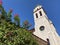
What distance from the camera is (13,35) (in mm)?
12445

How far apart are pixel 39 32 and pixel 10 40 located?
2255 cm

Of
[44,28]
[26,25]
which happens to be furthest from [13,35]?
[44,28]

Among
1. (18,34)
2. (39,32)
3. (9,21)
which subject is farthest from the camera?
(39,32)

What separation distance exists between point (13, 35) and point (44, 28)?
22193mm

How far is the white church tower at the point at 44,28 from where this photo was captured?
1269 inches

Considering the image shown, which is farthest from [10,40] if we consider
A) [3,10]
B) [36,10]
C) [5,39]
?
[36,10]

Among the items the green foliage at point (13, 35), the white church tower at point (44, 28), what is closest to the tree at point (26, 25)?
the green foliage at point (13, 35)

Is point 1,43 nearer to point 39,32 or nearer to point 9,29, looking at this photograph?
point 9,29

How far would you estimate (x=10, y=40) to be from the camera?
Result: 1213cm

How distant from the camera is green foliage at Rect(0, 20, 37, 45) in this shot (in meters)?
12.0

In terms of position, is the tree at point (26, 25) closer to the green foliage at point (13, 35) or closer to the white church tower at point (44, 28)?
the green foliage at point (13, 35)

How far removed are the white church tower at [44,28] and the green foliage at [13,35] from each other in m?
19.0

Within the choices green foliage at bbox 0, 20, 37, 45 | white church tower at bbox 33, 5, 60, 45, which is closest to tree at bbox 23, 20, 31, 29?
green foliage at bbox 0, 20, 37, 45

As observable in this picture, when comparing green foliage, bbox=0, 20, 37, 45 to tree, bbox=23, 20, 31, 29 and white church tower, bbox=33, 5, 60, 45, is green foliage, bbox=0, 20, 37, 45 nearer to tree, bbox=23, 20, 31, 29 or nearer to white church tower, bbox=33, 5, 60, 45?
tree, bbox=23, 20, 31, 29
